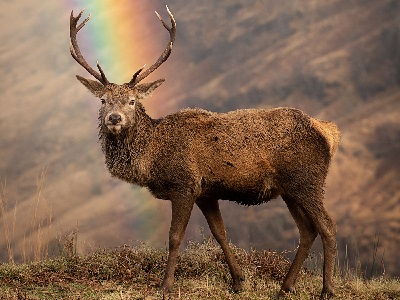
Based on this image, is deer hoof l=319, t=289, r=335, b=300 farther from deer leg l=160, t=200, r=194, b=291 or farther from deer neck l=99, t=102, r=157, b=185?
deer neck l=99, t=102, r=157, b=185

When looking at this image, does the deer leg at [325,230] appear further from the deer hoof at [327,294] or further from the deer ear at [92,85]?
the deer ear at [92,85]

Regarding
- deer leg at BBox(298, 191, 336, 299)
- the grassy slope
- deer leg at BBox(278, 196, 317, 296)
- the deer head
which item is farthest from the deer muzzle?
deer leg at BBox(298, 191, 336, 299)

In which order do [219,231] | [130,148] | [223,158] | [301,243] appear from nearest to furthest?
[223,158]
[130,148]
[301,243]
[219,231]

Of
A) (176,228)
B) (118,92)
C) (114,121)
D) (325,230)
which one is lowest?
(325,230)

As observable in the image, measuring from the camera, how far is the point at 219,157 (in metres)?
8.61

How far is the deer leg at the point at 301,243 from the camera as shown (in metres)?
8.97

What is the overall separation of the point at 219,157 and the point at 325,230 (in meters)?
1.84

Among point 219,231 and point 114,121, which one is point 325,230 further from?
point 114,121

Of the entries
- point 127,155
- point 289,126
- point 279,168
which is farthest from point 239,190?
point 127,155

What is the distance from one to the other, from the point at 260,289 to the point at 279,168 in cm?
203

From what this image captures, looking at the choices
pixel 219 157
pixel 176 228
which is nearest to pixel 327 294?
pixel 176 228

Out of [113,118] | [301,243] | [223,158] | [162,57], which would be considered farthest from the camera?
[162,57]

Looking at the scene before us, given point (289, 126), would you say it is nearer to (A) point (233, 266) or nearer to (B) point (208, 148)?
(B) point (208, 148)

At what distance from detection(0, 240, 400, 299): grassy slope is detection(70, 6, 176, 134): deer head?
7.86 ft
